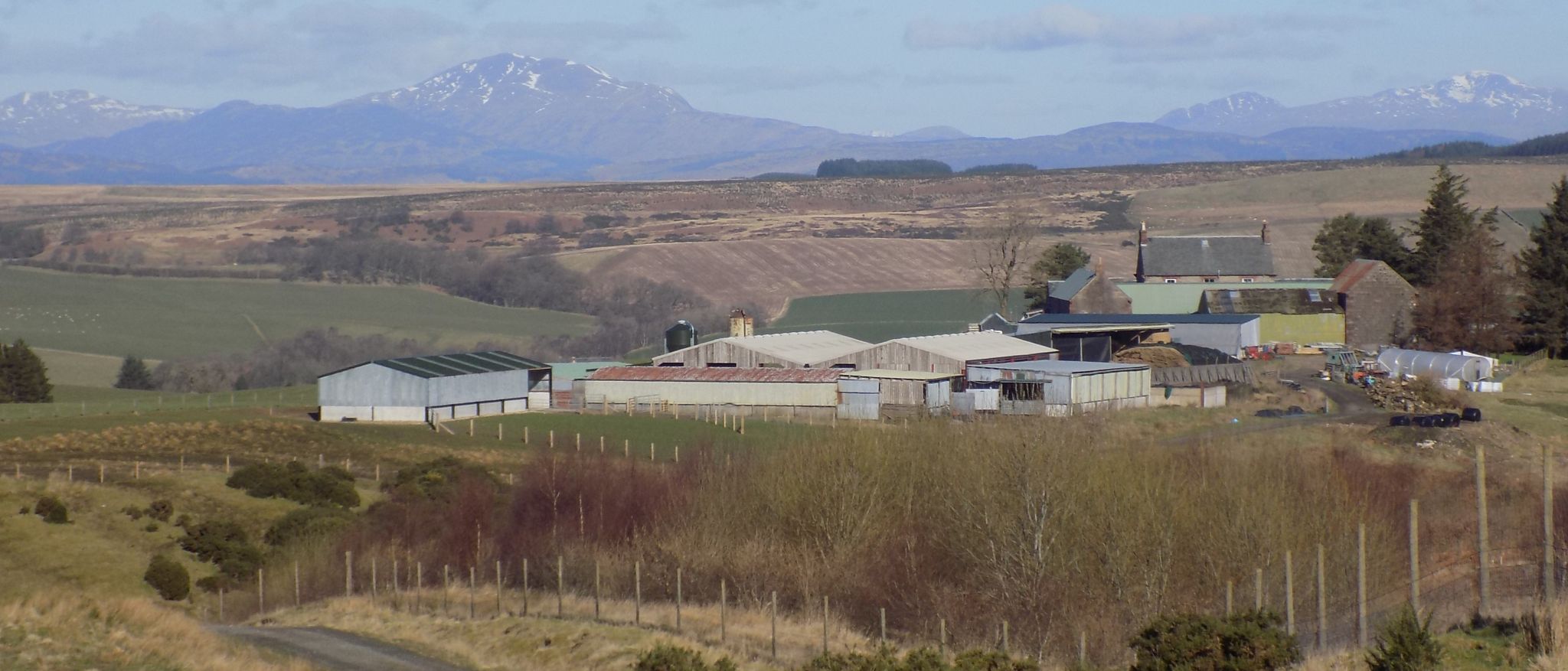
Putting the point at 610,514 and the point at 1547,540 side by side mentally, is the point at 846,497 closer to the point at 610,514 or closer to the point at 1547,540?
the point at 610,514

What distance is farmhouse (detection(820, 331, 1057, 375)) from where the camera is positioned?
243 feet

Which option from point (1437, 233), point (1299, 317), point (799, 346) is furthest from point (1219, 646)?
point (1437, 233)

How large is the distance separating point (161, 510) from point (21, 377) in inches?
1513

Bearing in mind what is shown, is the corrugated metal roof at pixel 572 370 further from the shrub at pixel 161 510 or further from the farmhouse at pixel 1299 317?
the farmhouse at pixel 1299 317

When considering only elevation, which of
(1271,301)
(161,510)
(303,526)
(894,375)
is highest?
(1271,301)

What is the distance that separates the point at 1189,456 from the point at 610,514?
46.5ft

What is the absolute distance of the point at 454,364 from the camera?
70.6 meters

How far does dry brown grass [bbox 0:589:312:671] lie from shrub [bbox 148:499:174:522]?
18782 mm

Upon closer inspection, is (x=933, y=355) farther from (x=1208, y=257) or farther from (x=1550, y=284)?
(x=1208, y=257)

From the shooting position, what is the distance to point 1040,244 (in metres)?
152

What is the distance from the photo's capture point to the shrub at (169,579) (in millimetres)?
41844

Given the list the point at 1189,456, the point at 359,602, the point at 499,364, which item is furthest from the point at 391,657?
the point at 499,364

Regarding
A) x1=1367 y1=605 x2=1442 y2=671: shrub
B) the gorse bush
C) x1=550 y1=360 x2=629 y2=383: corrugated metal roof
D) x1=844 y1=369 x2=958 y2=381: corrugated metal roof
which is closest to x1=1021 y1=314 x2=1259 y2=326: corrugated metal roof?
x1=844 y1=369 x2=958 y2=381: corrugated metal roof

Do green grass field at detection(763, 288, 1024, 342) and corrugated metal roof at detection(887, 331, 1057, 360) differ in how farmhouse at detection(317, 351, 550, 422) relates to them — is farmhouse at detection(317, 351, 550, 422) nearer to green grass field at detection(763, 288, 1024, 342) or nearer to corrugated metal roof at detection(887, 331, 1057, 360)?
corrugated metal roof at detection(887, 331, 1057, 360)
